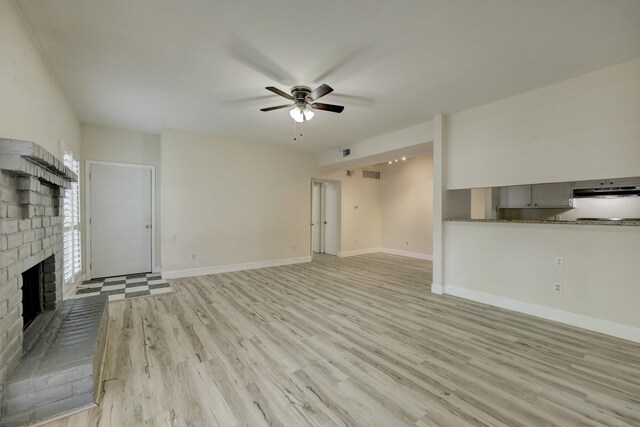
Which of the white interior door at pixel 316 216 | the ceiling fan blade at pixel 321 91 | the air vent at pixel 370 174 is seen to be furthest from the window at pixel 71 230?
the air vent at pixel 370 174

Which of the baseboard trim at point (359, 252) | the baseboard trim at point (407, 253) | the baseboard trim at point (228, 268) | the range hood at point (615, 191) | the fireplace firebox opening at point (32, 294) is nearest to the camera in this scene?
the fireplace firebox opening at point (32, 294)

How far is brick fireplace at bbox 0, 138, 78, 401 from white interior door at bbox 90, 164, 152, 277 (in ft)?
9.44

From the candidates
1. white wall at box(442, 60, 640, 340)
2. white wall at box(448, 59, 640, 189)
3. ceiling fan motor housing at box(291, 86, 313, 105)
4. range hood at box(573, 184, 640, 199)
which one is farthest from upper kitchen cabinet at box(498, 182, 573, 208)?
ceiling fan motor housing at box(291, 86, 313, 105)

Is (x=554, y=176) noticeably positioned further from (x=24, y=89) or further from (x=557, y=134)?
(x=24, y=89)

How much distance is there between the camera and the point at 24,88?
223 cm

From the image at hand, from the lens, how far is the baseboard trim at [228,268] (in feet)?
16.6

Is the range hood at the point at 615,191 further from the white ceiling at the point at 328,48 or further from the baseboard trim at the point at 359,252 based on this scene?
the baseboard trim at the point at 359,252

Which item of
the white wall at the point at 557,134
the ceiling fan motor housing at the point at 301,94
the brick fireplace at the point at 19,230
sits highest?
the ceiling fan motor housing at the point at 301,94

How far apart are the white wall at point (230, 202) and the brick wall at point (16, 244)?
2786 millimetres

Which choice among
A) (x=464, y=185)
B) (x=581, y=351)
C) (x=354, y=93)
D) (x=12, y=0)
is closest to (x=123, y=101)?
(x=12, y=0)

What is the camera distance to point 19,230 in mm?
1782

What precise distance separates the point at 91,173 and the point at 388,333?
18.3 feet

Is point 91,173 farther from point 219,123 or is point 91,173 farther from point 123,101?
point 219,123

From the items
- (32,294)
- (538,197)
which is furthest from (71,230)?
(538,197)
